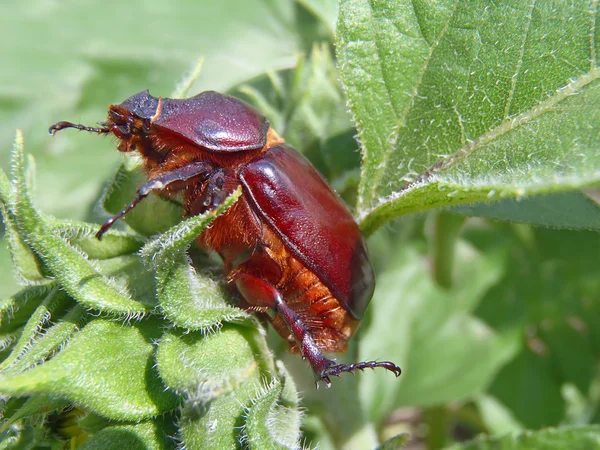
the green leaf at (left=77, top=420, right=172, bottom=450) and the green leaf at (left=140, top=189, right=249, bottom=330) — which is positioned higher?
the green leaf at (left=140, top=189, right=249, bottom=330)

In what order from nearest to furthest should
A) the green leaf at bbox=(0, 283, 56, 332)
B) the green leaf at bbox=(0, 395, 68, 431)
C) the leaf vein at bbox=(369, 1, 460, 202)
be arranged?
the green leaf at bbox=(0, 395, 68, 431) → the green leaf at bbox=(0, 283, 56, 332) → the leaf vein at bbox=(369, 1, 460, 202)

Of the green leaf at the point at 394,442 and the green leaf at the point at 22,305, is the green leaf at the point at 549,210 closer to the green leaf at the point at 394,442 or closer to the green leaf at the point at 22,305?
the green leaf at the point at 394,442

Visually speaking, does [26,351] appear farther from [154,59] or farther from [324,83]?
[154,59]

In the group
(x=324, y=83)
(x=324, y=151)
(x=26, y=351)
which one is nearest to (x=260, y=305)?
(x=26, y=351)

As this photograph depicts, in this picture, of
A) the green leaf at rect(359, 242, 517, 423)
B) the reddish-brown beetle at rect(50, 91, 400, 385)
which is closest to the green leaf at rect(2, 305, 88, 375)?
the reddish-brown beetle at rect(50, 91, 400, 385)

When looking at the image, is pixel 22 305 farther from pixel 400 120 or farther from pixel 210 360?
pixel 400 120

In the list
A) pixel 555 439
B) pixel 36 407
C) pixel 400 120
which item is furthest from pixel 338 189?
pixel 36 407

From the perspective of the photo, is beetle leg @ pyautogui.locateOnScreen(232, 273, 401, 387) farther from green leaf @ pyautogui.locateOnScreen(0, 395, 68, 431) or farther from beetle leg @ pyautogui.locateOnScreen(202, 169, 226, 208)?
green leaf @ pyautogui.locateOnScreen(0, 395, 68, 431)

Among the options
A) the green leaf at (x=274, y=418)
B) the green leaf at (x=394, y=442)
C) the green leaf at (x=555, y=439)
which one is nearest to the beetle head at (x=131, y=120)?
the green leaf at (x=274, y=418)
